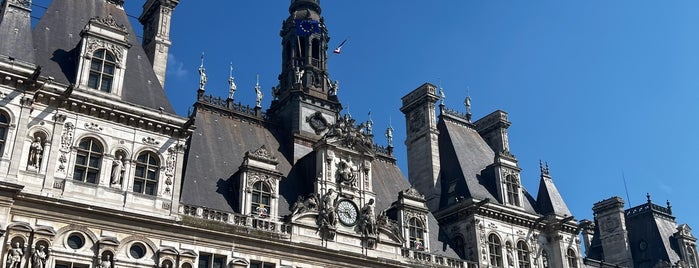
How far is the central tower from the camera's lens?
47.5m

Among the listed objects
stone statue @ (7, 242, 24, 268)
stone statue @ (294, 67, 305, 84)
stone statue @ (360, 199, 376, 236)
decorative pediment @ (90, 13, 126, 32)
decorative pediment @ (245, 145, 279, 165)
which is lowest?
stone statue @ (7, 242, 24, 268)

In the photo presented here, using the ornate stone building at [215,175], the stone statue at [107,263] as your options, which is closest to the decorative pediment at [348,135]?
the ornate stone building at [215,175]

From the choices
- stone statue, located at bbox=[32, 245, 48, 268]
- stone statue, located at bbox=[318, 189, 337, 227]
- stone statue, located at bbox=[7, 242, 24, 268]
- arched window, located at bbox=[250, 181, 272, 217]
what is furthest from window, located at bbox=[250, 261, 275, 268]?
stone statue, located at bbox=[7, 242, 24, 268]

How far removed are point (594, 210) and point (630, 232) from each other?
4.06 meters

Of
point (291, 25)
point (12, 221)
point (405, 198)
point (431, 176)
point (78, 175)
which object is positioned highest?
point (291, 25)

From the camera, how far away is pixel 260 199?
39.6 meters

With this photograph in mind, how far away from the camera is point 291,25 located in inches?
2076

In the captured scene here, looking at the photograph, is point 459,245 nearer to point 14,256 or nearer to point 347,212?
point 347,212

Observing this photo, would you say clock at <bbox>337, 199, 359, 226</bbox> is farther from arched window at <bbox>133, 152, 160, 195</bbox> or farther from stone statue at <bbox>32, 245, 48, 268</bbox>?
stone statue at <bbox>32, 245, 48, 268</bbox>

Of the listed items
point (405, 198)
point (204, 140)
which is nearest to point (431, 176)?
point (405, 198)

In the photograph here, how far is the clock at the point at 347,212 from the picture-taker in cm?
4188

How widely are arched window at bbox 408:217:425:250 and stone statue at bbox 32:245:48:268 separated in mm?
22729

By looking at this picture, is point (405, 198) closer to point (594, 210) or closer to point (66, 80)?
point (66, 80)

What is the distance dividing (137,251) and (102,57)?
10.3 metres
